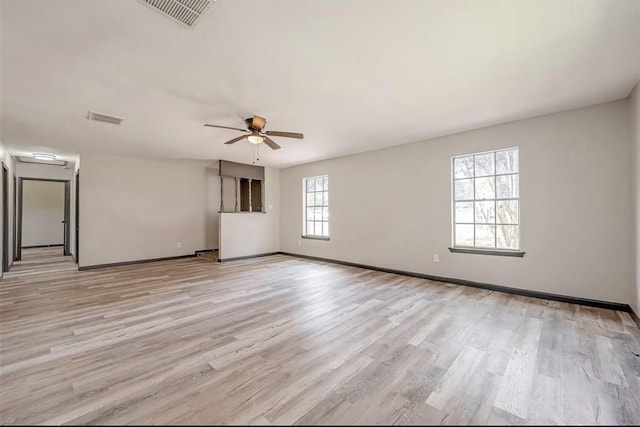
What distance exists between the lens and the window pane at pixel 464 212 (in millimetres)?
4281

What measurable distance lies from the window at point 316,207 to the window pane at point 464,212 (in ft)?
9.55

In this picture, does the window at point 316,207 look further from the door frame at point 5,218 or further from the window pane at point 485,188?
the door frame at point 5,218

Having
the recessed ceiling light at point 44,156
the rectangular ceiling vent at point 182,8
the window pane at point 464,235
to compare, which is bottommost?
the window pane at point 464,235

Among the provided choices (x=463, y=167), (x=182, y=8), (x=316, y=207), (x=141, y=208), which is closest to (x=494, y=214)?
(x=463, y=167)

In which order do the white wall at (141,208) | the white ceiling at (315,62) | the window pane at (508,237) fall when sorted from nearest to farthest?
the white ceiling at (315,62) → the window pane at (508,237) → the white wall at (141,208)

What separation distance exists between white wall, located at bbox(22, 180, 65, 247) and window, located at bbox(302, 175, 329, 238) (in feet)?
27.1

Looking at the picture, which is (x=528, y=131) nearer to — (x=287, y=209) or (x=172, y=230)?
(x=287, y=209)

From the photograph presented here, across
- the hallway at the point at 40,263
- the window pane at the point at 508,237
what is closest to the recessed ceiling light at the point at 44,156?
the hallway at the point at 40,263

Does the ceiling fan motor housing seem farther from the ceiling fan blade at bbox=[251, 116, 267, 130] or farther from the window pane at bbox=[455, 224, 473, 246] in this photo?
the window pane at bbox=[455, 224, 473, 246]

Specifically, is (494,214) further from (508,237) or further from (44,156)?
(44,156)

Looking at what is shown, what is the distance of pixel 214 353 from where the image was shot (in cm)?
217

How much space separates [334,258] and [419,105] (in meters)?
3.87

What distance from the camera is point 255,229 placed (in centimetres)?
705

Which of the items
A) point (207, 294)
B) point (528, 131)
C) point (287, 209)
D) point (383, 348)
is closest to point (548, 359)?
point (383, 348)
